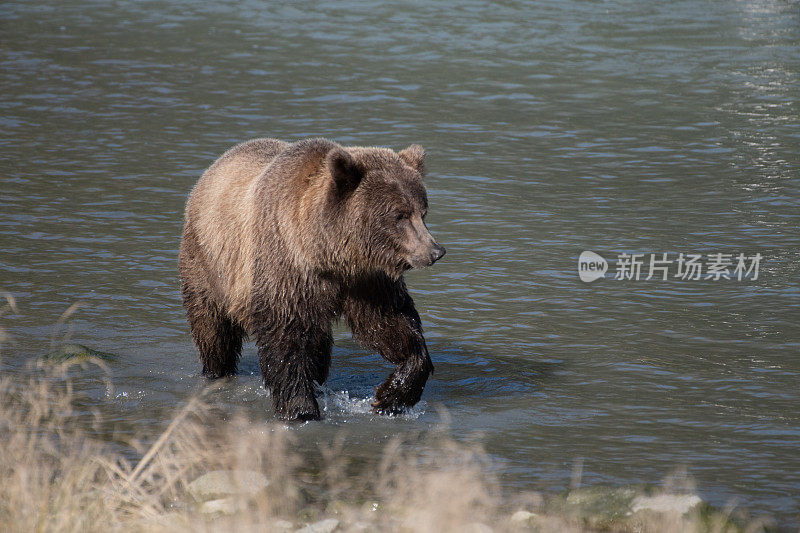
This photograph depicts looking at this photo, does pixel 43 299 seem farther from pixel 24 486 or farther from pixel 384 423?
pixel 24 486

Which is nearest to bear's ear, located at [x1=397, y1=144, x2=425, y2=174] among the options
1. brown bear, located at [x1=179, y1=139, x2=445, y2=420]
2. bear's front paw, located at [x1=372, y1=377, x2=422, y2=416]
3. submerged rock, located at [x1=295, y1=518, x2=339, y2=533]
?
brown bear, located at [x1=179, y1=139, x2=445, y2=420]

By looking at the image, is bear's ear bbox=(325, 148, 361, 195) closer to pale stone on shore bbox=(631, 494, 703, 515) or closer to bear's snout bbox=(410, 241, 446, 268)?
bear's snout bbox=(410, 241, 446, 268)

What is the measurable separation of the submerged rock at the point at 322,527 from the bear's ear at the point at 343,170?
224 cm

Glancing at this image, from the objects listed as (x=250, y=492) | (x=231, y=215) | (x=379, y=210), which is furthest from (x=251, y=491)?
(x=231, y=215)

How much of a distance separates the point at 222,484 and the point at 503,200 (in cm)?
807

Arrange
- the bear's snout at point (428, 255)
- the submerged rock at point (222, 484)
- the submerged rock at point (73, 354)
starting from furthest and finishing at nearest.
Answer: the submerged rock at point (73, 354) < the bear's snout at point (428, 255) < the submerged rock at point (222, 484)

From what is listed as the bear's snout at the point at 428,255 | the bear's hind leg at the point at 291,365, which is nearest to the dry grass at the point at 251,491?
the bear's hind leg at the point at 291,365

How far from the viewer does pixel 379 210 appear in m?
7.50

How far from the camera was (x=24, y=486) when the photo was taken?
550cm

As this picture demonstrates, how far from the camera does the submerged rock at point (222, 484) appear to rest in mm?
6711

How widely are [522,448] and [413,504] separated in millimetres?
1757

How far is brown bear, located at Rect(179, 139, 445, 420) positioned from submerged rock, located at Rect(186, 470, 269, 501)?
126 cm

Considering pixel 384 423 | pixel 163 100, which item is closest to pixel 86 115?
pixel 163 100

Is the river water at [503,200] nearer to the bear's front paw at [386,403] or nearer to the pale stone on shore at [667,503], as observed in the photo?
the bear's front paw at [386,403]
